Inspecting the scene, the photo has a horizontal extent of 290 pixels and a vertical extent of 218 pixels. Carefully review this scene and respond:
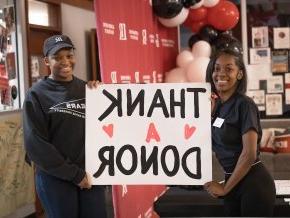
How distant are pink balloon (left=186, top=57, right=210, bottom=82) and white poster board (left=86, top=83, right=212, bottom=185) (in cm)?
259

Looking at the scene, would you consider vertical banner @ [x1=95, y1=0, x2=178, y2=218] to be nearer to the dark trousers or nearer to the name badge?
the dark trousers

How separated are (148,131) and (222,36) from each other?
3230 mm

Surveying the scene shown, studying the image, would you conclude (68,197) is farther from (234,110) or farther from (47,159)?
(234,110)

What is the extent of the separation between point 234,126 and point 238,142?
7 centimetres

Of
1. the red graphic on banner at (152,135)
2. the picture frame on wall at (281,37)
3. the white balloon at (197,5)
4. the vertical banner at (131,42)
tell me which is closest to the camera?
the red graphic on banner at (152,135)

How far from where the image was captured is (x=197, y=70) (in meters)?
4.68

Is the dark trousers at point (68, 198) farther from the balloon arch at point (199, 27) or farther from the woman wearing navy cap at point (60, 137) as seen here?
the balloon arch at point (199, 27)

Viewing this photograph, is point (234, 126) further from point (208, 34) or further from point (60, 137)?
point (208, 34)

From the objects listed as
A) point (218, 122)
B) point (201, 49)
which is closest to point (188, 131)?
point (218, 122)

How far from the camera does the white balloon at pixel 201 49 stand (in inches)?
194

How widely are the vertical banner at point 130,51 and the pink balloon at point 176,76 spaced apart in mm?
86

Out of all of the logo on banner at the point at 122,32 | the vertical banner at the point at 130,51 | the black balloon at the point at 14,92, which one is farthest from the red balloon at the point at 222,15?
the black balloon at the point at 14,92

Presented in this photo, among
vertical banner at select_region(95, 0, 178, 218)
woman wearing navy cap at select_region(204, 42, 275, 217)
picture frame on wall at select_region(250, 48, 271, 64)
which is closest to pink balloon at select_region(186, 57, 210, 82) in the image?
vertical banner at select_region(95, 0, 178, 218)

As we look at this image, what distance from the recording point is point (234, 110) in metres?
2.04
